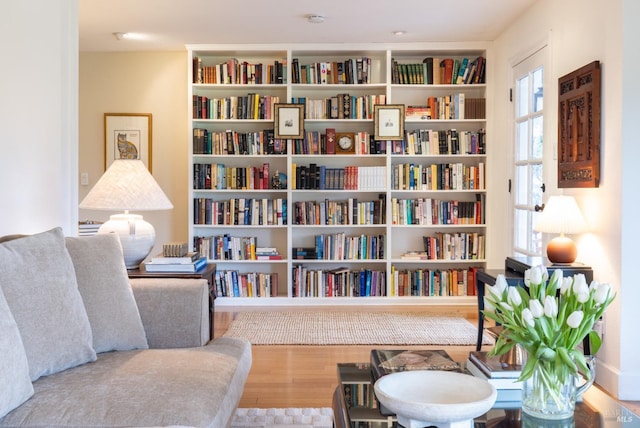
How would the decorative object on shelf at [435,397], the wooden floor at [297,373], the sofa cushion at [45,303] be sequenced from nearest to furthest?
the decorative object on shelf at [435,397]
the sofa cushion at [45,303]
the wooden floor at [297,373]

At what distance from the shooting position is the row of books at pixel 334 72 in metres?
5.50

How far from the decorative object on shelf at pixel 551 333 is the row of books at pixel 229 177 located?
4192mm

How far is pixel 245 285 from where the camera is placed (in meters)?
5.54

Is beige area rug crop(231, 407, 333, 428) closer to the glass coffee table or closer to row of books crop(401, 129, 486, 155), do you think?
the glass coffee table

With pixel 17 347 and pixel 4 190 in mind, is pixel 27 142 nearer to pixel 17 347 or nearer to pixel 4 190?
pixel 4 190

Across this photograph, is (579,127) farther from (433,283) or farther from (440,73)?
(433,283)

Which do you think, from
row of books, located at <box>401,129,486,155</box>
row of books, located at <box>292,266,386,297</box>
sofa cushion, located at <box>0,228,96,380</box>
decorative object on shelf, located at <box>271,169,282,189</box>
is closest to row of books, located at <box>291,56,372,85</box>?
row of books, located at <box>401,129,486,155</box>

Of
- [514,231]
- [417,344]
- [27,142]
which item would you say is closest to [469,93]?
[514,231]

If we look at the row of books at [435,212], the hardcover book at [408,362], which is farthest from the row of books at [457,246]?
the hardcover book at [408,362]

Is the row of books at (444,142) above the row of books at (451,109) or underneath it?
underneath

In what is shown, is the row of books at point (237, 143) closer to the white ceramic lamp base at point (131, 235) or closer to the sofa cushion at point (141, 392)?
the white ceramic lamp base at point (131, 235)

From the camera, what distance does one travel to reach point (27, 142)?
2.78 metres

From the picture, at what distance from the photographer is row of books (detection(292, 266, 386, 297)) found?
18.1 ft

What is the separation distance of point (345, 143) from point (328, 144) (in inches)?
6.8
